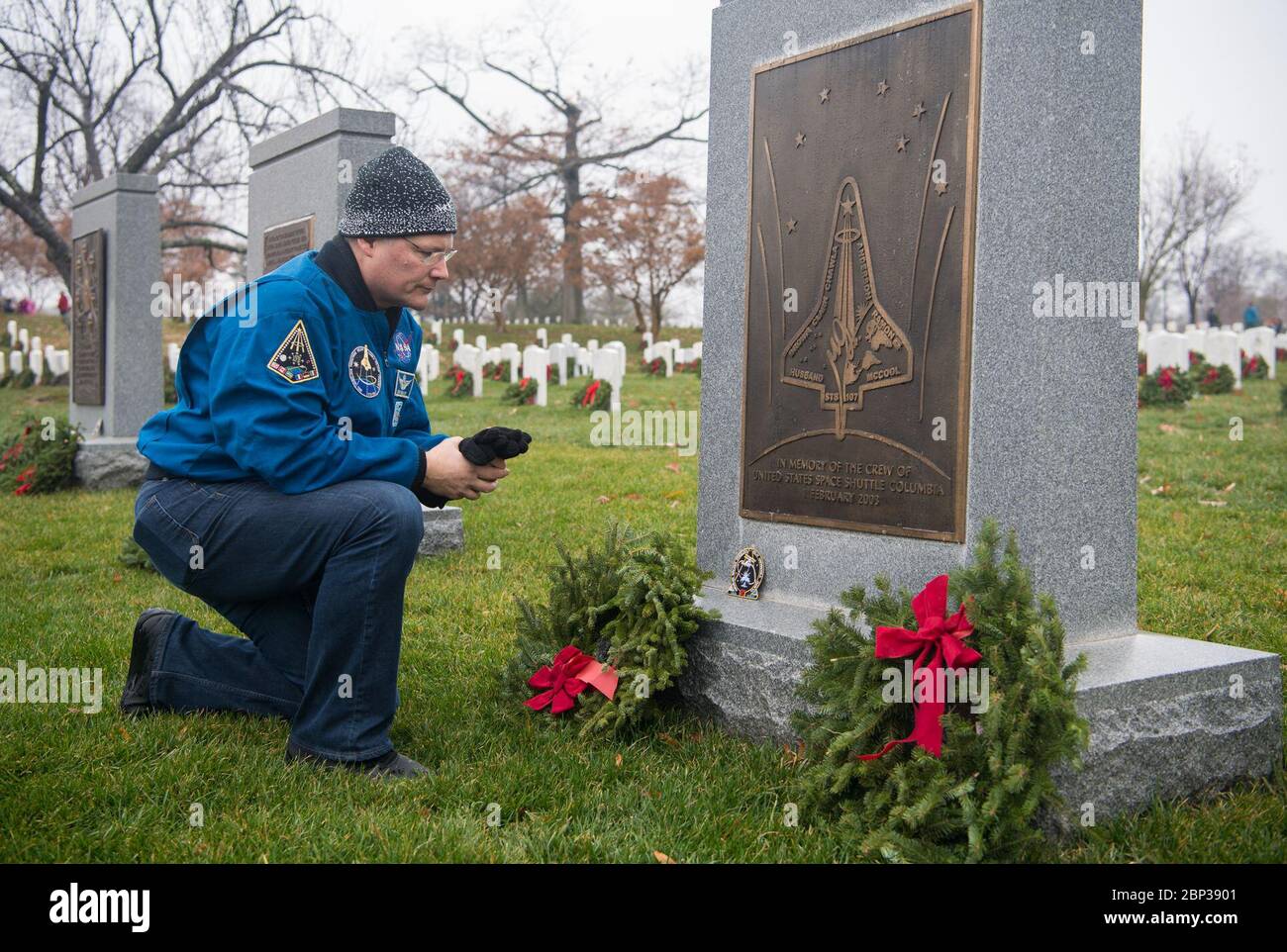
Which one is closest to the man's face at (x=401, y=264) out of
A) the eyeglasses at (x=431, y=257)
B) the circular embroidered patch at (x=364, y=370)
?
the eyeglasses at (x=431, y=257)

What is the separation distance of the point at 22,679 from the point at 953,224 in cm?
379

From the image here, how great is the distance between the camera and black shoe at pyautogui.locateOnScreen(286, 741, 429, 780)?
335 cm

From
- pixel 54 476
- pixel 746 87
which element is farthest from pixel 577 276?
pixel 746 87

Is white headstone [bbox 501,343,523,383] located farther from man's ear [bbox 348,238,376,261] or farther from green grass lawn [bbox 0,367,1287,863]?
man's ear [bbox 348,238,376,261]

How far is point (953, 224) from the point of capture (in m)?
3.39

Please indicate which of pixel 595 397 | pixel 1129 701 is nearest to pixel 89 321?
pixel 595 397

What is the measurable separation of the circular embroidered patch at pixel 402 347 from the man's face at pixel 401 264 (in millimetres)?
209

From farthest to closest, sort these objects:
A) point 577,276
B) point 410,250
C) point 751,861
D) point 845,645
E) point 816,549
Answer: point 577,276, point 816,549, point 410,250, point 845,645, point 751,861

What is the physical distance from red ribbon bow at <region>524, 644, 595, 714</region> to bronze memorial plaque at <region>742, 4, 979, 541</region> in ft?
2.82

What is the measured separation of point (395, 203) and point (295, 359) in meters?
0.61

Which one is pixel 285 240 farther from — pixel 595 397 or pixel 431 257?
pixel 595 397

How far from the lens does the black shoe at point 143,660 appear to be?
3.93 meters

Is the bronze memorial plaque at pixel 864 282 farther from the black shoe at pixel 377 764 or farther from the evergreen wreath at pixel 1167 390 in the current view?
the evergreen wreath at pixel 1167 390
